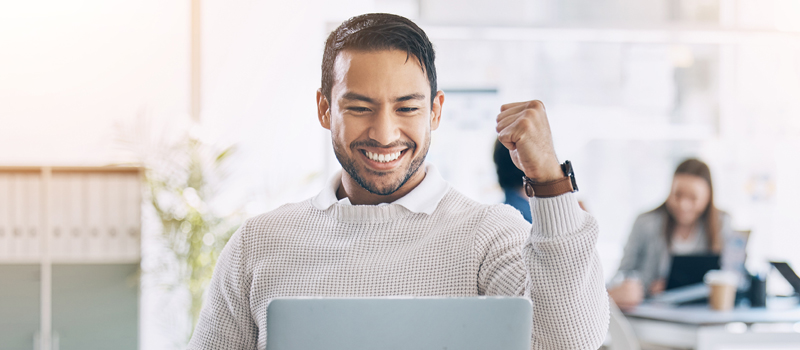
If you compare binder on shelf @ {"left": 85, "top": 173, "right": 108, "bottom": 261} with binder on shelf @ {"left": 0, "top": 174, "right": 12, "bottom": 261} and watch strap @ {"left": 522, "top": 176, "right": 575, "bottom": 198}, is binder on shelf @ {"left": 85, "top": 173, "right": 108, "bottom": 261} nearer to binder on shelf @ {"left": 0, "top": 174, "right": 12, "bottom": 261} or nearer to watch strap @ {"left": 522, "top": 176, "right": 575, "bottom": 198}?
binder on shelf @ {"left": 0, "top": 174, "right": 12, "bottom": 261}

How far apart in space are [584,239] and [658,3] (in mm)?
3530

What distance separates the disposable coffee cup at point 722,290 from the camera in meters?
2.45

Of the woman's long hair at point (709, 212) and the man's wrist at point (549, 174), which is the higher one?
the man's wrist at point (549, 174)

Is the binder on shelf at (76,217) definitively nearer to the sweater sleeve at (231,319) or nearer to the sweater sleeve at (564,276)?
the sweater sleeve at (231,319)

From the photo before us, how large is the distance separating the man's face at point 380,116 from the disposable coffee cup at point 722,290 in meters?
2.01

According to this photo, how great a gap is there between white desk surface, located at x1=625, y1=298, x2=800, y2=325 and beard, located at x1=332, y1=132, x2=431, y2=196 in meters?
1.82

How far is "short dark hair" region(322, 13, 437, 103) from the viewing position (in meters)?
0.98

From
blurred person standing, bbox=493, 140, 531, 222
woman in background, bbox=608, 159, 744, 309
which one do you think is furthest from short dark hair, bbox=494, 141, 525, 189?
woman in background, bbox=608, 159, 744, 309

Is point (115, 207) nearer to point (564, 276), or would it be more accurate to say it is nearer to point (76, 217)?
point (76, 217)

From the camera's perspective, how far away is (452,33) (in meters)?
3.61

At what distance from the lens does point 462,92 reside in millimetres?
3646

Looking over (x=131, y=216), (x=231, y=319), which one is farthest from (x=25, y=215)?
(x=231, y=319)

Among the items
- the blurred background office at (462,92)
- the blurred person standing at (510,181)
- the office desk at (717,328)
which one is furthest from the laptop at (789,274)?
the blurred background office at (462,92)

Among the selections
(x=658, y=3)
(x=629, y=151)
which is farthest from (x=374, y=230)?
(x=658, y=3)
